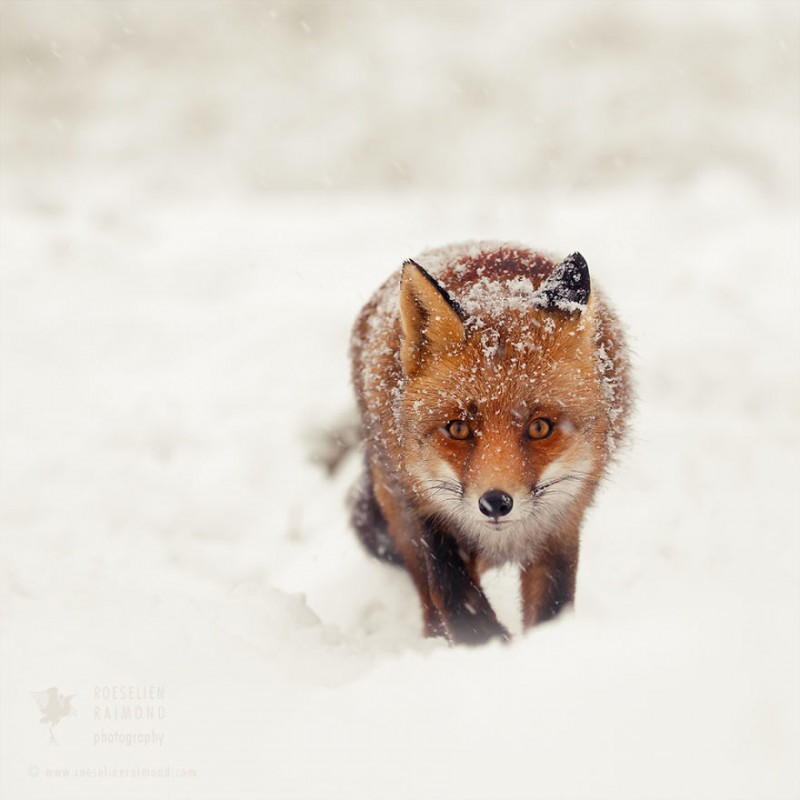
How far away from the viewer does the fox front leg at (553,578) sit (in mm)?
3672

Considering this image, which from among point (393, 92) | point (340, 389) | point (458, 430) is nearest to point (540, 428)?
point (458, 430)

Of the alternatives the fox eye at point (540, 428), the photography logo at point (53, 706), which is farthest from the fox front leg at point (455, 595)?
the photography logo at point (53, 706)

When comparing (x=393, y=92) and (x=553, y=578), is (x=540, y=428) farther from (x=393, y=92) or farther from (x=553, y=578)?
(x=393, y=92)

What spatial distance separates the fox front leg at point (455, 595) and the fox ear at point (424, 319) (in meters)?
0.88

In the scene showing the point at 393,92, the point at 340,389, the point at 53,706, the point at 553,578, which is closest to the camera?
the point at 53,706

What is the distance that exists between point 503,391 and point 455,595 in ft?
3.82

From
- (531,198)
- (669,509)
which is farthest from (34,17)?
(669,509)

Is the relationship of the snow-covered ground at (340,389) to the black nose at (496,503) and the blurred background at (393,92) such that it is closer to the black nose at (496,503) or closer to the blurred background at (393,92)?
the blurred background at (393,92)

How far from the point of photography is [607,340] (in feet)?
11.3

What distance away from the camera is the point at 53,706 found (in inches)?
106

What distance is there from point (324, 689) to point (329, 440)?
11.9 ft

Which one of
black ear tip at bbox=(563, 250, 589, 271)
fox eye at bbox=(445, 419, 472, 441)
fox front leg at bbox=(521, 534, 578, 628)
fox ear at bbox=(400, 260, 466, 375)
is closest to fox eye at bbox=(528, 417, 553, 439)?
fox eye at bbox=(445, 419, 472, 441)

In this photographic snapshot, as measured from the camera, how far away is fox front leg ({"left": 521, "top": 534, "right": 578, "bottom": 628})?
12.0ft

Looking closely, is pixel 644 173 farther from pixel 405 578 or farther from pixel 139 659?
pixel 139 659
